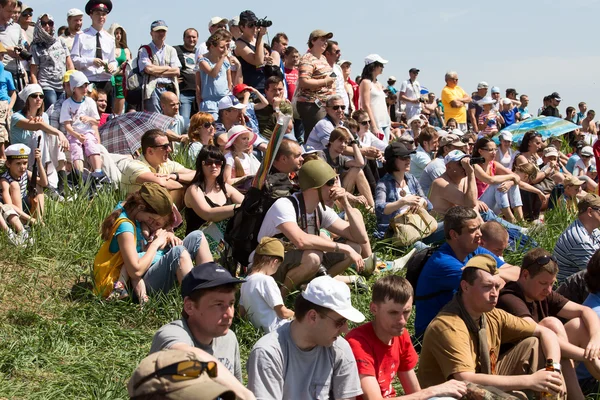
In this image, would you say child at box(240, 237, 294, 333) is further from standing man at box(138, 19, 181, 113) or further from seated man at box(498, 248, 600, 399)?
standing man at box(138, 19, 181, 113)

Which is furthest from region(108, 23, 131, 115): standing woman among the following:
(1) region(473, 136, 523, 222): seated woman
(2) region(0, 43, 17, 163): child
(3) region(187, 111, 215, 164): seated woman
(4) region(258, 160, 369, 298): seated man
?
(4) region(258, 160, 369, 298): seated man

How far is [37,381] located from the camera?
5719 millimetres

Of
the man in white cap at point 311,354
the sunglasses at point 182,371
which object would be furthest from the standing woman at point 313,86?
the sunglasses at point 182,371

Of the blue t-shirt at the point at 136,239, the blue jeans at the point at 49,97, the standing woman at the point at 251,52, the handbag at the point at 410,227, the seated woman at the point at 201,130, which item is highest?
the standing woman at the point at 251,52

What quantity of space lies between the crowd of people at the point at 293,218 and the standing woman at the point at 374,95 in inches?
1.4

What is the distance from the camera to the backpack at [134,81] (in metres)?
11.7

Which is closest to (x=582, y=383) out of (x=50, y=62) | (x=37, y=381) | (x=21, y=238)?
(x=37, y=381)

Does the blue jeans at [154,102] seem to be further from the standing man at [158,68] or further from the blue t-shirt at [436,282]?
the blue t-shirt at [436,282]

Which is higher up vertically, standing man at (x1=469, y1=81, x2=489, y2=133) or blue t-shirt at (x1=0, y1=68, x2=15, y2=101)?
blue t-shirt at (x1=0, y1=68, x2=15, y2=101)

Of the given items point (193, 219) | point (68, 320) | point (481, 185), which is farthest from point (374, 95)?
point (68, 320)

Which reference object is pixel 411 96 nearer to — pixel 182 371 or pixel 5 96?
pixel 5 96

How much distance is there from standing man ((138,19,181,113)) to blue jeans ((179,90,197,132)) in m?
0.33

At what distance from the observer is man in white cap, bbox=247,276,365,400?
463 cm

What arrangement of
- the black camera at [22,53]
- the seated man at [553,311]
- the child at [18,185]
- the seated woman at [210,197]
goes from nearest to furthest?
1. the seated man at [553,311]
2. the seated woman at [210,197]
3. the child at [18,185]
4. the black camera at [22,53]
